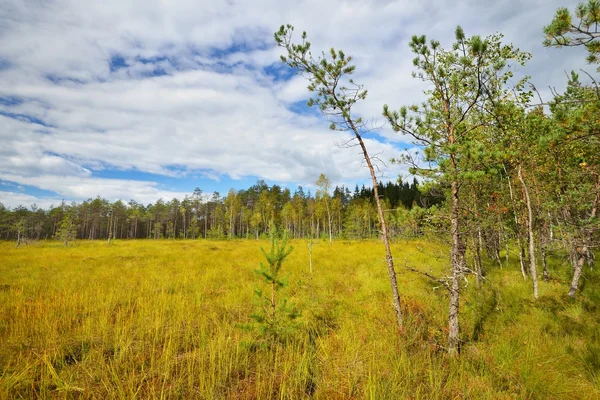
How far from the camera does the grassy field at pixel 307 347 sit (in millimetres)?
3471

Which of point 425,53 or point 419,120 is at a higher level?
point 425,53

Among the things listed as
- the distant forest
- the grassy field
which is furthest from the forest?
the distant forest

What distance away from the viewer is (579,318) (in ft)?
19.9

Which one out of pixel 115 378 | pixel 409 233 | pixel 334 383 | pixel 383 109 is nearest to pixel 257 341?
pixel 334 383

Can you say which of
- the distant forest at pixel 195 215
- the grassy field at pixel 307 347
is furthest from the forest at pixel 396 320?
the distant forest at pixel 195 215

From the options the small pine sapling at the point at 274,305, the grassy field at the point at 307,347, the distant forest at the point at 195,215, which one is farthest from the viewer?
the distant forest at the point at 195,215

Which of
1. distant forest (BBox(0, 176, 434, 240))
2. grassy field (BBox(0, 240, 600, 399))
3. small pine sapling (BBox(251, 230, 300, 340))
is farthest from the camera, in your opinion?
distant forest (BBox(0, 176, 434, 240))

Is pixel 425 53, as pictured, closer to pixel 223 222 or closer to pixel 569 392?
pixel 569 392

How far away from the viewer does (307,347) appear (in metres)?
4.70

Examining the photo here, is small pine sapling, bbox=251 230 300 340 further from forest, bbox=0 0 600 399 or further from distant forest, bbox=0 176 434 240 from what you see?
distant forest, bbox=0 176 434 240

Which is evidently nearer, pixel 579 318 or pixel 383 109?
pixel 383 109

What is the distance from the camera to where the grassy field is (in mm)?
3471

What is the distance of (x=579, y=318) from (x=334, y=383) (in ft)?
22.2

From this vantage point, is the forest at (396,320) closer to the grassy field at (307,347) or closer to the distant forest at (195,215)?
the grassy field at (307,347)
